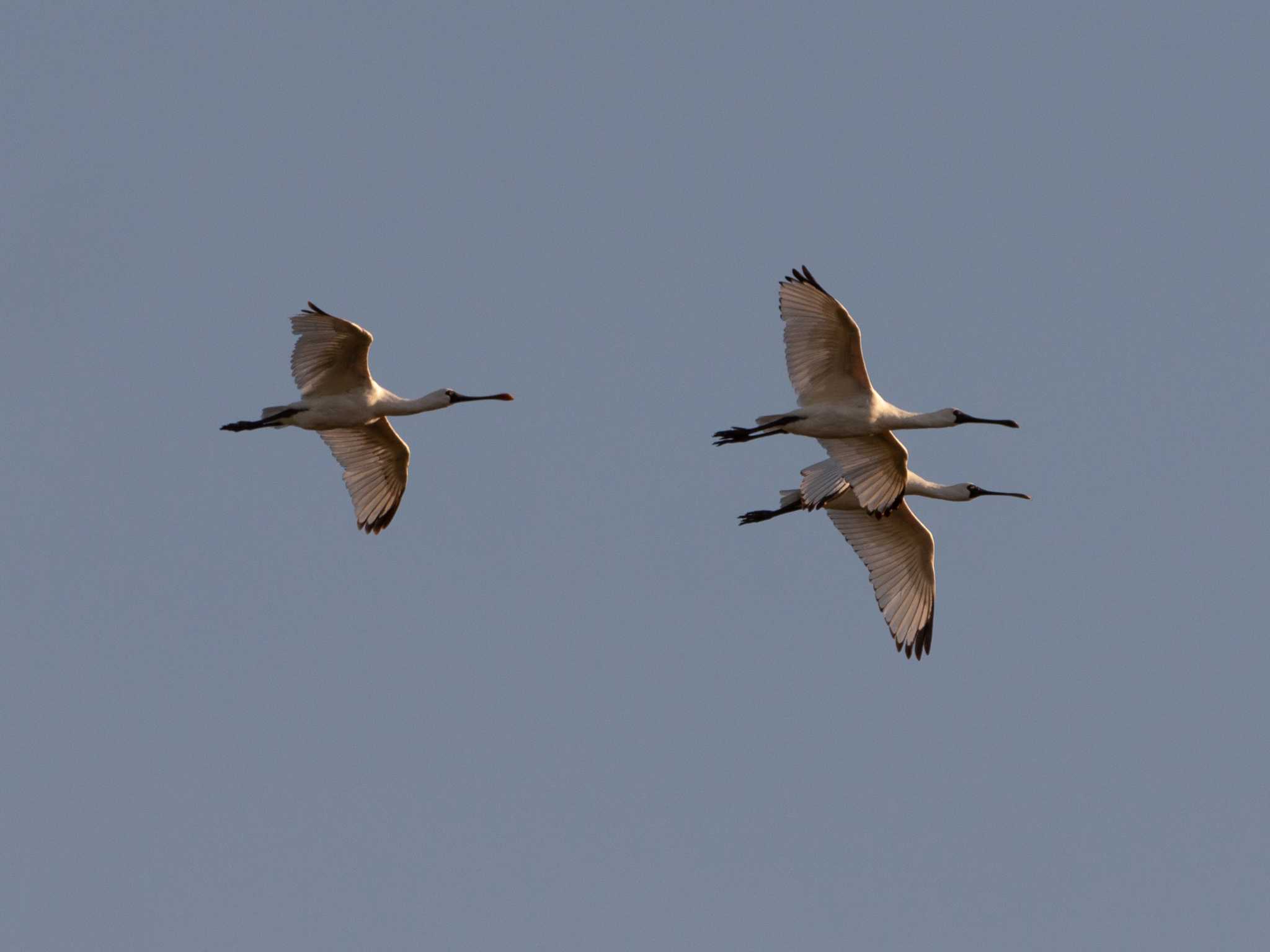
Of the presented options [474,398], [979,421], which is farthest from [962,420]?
[474,398]

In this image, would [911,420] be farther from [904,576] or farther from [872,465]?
[904,576]

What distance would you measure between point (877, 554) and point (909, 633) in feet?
3.33

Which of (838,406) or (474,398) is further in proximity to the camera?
(474,398)

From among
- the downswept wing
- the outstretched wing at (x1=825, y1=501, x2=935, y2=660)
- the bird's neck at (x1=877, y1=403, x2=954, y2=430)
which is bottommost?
the outstretched wing at (x1=825, y1=501, x2=935, y2=660)

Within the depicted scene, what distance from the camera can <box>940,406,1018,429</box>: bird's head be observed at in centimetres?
2933

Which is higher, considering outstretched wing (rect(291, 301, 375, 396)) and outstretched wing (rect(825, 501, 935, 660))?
outstretched wing (rect(291, 301, 375, 396))

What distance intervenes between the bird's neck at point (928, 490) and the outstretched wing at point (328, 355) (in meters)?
7.13

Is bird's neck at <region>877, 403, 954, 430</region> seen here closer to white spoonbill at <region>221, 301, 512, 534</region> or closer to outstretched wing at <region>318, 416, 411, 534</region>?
white spoonbill at <region>221, 301, 512, 534</region>

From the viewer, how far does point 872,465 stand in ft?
94.1

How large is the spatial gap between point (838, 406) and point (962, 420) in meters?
1.98

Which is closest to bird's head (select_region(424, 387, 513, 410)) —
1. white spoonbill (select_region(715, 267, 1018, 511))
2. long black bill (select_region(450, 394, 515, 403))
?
long black bill (select_region(450, 394, 515, 403))

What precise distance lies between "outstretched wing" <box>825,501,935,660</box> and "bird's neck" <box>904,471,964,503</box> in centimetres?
140

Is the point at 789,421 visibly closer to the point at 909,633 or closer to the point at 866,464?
the point at 866,464

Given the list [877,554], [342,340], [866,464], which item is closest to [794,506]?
[877,554]
